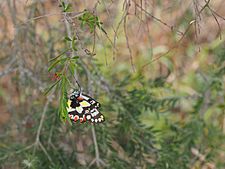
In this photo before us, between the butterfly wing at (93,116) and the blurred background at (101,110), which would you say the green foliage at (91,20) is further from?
the blurred background at (101,110)

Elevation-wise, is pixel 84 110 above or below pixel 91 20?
below

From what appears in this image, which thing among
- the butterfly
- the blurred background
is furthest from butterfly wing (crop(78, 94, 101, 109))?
the blurred background

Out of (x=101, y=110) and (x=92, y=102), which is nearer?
(x=92, y=102)

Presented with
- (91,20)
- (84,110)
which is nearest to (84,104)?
(84,110)

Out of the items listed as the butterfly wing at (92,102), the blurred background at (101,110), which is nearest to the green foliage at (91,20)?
the butterfly wing at (92,102)

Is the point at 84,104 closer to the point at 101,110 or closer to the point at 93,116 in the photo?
the point at 93,116

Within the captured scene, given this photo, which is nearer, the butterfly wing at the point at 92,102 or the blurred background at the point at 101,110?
the butterfly wing at the point at 92,102

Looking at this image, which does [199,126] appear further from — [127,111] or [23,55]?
[23,55]

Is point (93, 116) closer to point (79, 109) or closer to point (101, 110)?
point (79, 109)
